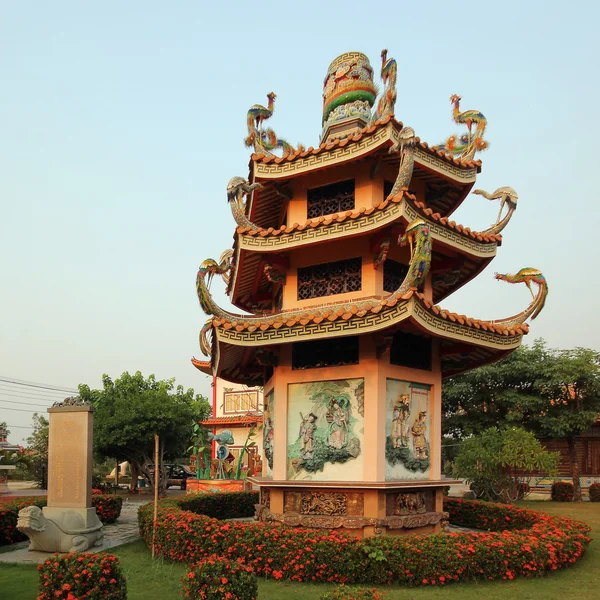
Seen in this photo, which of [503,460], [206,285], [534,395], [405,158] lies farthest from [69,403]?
[534,395]

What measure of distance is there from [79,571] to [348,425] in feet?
19.8

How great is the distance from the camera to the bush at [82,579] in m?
7.49

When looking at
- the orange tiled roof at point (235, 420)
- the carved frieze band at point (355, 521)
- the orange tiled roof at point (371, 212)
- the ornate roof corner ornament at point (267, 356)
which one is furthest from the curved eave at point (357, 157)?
the orange tiled roof at point (235, 420)

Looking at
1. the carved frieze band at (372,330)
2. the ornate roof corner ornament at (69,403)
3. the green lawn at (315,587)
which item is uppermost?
the carved frieze band at (372,330)

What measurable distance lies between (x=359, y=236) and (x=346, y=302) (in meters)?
1.51

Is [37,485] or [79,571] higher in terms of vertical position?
[79,571]

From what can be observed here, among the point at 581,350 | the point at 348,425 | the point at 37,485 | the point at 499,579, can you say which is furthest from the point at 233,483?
the point at 37,485

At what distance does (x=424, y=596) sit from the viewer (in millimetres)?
9172

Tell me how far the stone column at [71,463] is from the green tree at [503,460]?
15.8m

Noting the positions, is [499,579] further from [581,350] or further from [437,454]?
[581,350]

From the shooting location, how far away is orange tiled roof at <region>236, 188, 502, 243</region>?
11703mm

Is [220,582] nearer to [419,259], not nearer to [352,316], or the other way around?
[352,316]

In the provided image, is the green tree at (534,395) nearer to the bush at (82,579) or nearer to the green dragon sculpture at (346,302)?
the green dragon sculpture at (346,302)

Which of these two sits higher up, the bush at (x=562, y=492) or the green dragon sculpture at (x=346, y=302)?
the green dragon sculpture at (x=346, y=302)
